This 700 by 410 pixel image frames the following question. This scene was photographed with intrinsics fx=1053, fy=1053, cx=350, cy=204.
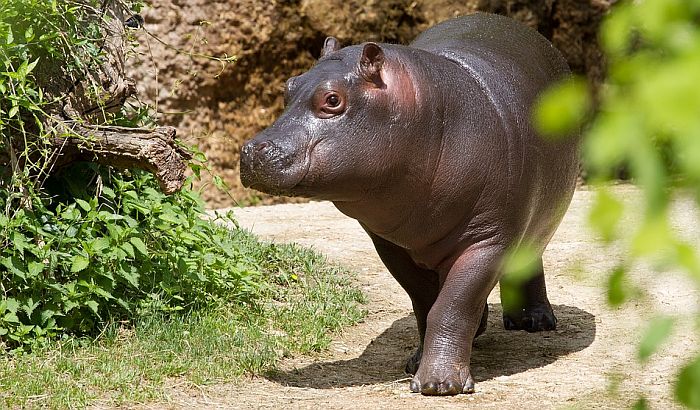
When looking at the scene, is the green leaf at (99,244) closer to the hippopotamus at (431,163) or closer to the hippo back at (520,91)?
the hippopotamus at (431,163)

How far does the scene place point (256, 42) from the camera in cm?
1030

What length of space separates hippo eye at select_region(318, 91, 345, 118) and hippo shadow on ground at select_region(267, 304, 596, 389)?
1.34 m

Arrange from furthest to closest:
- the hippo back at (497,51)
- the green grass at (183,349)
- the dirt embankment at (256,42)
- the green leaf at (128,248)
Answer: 1. the dirt embankment at (256,42)
2. the green leaf at (128,248)
3. the hippo back at (497,51)
4. the green grass at (183,349)

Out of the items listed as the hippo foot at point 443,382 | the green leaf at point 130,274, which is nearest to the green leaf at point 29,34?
the green leaf at point 130,274

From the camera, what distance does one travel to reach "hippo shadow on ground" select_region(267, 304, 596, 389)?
5.00 m

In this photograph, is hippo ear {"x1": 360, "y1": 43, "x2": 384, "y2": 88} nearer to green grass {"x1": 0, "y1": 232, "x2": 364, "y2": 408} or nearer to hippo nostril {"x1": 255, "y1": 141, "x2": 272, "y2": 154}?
hippo nostril {"x1": 255, "y1": 141, "x2": 272, "y2": 154}

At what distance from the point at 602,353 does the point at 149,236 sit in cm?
243

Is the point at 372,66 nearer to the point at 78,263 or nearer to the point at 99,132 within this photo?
the point at 99,132

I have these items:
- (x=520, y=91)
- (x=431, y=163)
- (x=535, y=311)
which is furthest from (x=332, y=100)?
→ (x=535, y=311)

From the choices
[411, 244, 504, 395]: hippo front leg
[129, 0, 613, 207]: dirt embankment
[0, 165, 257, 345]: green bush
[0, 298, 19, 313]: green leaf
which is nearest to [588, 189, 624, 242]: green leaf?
[411, 244, 504, 395]: hippo front leg

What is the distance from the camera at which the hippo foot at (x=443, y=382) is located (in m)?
4.59

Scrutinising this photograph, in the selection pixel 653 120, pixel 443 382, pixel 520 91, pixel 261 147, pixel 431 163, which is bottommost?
pixel 443 382

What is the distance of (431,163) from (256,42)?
616 cm

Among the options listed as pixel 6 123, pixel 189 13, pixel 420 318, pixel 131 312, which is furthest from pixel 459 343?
pixel 189 13
